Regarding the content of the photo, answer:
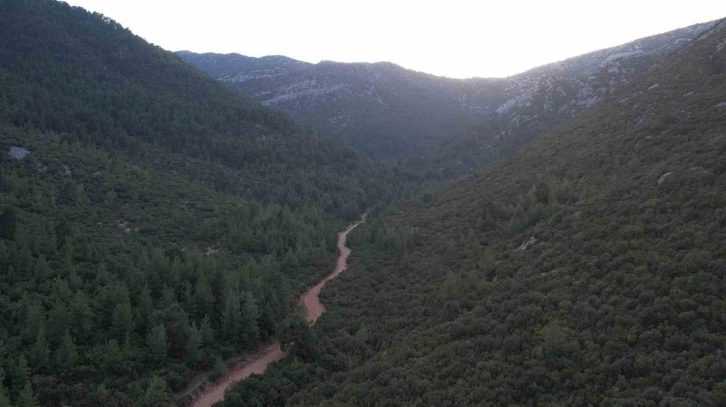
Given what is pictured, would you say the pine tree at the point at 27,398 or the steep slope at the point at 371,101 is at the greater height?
the steep slope at the point at 371,101

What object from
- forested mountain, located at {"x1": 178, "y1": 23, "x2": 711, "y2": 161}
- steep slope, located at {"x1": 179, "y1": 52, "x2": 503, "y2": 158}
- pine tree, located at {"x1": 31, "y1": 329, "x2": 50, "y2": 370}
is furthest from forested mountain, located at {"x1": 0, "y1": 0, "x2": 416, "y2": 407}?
steep slope, located at {"x1": 179, "y1": 52, "x2": 503, "y2": 158}

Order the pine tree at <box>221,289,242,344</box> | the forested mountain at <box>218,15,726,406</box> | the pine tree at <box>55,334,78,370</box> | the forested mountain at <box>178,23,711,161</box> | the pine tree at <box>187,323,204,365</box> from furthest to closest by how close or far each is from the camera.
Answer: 1. the forested mountain at <box>178,23,711,161</box>
2. the pine tree at <box>221,289,242,344</box>
3. the pine tree at <box>187,323,204,365</box>
4. the pine tree at <box>55,334,78,370</box>
5. the forested mountain at <box>218,15,726,406</box>

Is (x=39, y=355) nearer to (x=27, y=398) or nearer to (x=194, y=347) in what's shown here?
(x=27, y=398)

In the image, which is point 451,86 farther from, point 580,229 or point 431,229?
point 580,229

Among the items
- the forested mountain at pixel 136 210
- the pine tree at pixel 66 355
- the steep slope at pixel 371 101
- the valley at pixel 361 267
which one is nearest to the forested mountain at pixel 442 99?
the steep slope at pixel 371 101

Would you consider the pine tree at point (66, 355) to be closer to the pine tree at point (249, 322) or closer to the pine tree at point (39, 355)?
the pine tree at point (39, 355)

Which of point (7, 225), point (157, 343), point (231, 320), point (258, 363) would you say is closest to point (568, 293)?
point (258, 363)

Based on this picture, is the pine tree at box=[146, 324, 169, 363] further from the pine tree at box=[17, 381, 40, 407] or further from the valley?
the pine tree at box=[17, 381, 40, 407]
